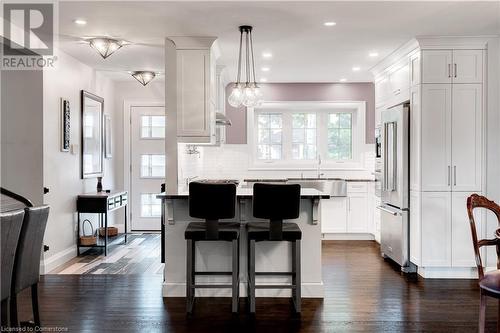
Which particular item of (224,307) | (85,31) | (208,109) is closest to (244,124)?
(208,109)

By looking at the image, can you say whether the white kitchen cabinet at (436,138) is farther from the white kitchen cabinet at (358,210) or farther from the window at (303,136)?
the window at (303,136)

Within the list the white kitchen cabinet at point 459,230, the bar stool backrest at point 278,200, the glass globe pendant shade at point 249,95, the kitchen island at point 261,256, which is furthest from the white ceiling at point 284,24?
the white kitchen cabinet at point 459,230

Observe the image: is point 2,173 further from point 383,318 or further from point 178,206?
point 383,318

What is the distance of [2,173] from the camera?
16.0 feet

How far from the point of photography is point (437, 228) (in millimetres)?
4699

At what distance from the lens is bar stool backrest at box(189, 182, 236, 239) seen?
11.6 feet

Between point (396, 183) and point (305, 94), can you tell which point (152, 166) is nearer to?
point (305, 94)

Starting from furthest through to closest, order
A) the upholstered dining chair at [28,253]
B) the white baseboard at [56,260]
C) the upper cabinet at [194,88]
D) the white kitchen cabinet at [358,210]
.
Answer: the white kitchen cabinet at [358,210]
the white baseboard at [56,260]
the upper cabinet at [194,88]
the upholstered dining chair at [28,253]

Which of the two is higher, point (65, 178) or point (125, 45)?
point (125, 45)

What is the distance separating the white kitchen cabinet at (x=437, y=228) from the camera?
4.68 meters

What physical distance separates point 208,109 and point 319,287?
6.92 feet

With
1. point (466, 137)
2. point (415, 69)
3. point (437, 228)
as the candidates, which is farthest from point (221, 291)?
point (415, 69)

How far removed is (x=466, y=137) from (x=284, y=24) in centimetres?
230

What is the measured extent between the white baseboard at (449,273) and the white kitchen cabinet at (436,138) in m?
0.87
